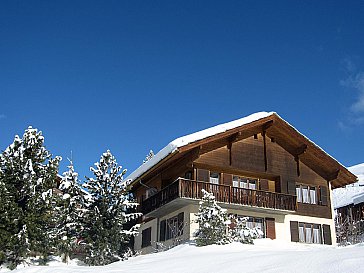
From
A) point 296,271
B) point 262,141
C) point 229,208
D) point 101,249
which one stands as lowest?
point 296,271

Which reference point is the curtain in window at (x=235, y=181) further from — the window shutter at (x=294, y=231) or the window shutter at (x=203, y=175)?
the window shutter at (x=294, y=231)

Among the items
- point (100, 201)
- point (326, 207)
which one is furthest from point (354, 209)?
point (100, 201)

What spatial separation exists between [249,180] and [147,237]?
684 centimetres

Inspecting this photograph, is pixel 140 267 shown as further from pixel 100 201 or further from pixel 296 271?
pixel 100 201

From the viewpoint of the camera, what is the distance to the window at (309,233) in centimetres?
2484

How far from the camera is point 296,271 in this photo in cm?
745

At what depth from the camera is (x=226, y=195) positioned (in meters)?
22.6

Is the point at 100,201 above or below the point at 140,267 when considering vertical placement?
above

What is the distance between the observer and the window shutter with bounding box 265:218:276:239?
23734mm

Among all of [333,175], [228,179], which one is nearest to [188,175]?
[228,179]

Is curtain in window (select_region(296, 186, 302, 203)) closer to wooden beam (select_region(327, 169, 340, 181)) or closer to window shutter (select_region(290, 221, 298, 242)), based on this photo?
window shutter (select_region(290, 221, 298, 242))

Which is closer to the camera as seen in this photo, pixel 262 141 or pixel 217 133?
pixel 217 133

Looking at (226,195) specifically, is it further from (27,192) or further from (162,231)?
(27,192)

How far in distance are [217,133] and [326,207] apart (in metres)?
8.25
